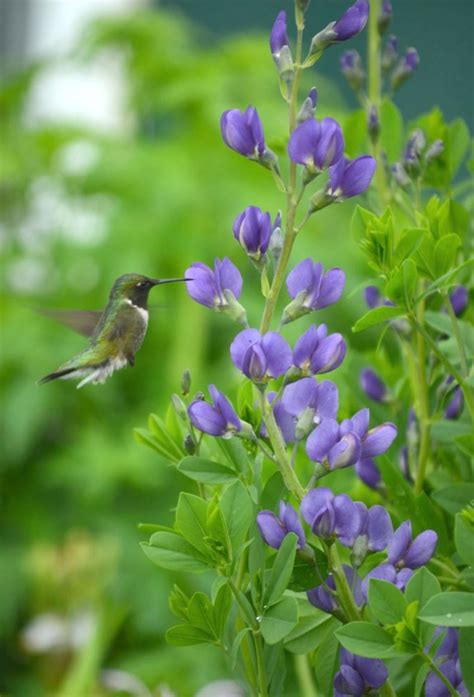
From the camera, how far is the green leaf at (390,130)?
93cm

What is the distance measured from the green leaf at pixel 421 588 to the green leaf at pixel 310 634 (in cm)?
8

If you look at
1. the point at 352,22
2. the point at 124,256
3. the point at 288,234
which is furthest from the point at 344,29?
the point at 124,256

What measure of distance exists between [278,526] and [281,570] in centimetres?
2

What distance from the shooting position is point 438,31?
403 cm

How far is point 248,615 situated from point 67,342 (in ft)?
8.90

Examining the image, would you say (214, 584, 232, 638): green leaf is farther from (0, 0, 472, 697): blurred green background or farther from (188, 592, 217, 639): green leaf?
(0, 0, 472, 697): blurred green background

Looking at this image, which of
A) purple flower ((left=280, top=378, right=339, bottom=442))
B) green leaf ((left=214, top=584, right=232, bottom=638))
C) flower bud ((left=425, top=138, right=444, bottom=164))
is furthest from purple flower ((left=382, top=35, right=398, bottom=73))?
green leaf ((left=214, top=584, right=232, bottom=638))

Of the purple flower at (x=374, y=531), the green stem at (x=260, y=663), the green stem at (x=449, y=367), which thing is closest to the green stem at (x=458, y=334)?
the green stem at (x=449, y=367)

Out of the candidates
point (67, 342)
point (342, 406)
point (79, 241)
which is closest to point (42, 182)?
point (79, 241)

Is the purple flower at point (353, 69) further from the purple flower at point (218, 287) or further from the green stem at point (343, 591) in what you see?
the green stem at point (343, 591)

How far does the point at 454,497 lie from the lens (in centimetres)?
78

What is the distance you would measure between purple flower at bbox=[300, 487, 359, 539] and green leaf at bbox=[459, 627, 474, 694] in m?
0.09

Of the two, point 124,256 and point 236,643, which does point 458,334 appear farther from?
point 124,256

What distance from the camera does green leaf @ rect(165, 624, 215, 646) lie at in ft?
2.28
